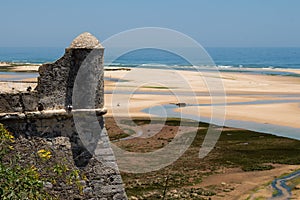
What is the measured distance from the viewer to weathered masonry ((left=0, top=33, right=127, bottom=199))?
311 inches

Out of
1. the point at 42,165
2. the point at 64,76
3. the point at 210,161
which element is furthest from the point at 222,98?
the point at 42,165

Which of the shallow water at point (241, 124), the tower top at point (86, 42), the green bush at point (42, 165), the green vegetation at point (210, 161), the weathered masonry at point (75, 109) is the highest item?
the tower top at point (86, 42)

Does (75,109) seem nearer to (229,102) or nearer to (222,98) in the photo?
(229,102)

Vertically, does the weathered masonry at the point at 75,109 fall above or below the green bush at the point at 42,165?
above

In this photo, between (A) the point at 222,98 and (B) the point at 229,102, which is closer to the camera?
(B) the point at 229,102

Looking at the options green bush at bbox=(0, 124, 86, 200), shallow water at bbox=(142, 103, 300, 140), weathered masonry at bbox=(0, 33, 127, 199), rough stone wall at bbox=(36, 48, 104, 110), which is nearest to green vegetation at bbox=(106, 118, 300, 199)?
shallow water at bbox=(142, 103, 300, 140)

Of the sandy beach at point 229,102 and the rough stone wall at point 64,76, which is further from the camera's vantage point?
the sandy beach at point 229,102

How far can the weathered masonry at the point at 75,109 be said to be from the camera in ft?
25.9

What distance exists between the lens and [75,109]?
8.25 metres

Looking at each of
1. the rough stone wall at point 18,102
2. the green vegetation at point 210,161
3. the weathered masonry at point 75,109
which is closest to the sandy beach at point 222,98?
the green vegetation at point 210,161

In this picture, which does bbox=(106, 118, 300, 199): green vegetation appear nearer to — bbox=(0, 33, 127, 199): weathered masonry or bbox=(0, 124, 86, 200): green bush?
bbox=(0, 33, 127, 199): weathered masonry

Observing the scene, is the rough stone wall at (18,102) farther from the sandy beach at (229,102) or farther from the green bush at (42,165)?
the sandy beach at (229,102)

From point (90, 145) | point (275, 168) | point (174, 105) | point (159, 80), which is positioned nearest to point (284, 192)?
point (275, 168)

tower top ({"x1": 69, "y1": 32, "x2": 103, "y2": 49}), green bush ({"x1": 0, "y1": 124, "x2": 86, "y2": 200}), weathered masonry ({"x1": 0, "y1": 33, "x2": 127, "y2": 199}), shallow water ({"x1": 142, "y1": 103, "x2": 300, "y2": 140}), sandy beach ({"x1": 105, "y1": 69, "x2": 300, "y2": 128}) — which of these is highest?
tower top ({"x1": 69, "y1": 32, "x2": 103, "y2": 49})
